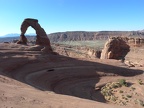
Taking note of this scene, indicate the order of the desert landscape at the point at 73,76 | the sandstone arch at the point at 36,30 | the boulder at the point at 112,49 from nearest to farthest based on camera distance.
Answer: the desert landscape at the point at 73,76
the sandstone arch at the point at 36,30
the boulder at the point at 112,49

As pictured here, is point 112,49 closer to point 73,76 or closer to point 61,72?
point 73,76

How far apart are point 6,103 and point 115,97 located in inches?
530

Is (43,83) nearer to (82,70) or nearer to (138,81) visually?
(82,70)

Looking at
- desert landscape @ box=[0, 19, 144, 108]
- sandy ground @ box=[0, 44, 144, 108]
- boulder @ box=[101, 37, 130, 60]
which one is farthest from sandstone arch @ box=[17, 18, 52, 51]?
boulder @ box=[101, 37, 130, 60]

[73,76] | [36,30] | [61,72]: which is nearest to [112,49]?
[36,30]

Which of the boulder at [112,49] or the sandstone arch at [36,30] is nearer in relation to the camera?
the sandstone arch at [36,30]

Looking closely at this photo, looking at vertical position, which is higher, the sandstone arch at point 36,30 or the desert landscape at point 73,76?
the sandstone arch at point 36,30

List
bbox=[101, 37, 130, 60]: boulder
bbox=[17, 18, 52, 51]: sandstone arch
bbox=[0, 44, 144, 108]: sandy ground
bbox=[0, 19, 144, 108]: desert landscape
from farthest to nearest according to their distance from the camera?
bbox=[101, 37, 130, 60]: boulder → bbox=[17, 18, 52, 51]: sandstone arch → bbox=[0, 44, 144, 108]: sandy ground → bbox=[0, 19, 144, 108]: desert landscape

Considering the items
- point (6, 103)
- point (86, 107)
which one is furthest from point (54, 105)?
point (6, 103)

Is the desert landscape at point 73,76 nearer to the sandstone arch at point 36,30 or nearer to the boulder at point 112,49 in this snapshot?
the sandstone arch at point 36,30

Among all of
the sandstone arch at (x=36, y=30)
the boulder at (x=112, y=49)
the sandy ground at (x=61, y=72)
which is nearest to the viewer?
the sandy ground at (x=61, y=72)

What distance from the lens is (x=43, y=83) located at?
22344 mm

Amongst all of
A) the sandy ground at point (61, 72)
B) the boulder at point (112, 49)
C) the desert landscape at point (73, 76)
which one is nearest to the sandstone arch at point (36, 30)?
the desert landscape at point (73, 76)

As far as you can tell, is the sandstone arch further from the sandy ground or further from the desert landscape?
the sandy ground
